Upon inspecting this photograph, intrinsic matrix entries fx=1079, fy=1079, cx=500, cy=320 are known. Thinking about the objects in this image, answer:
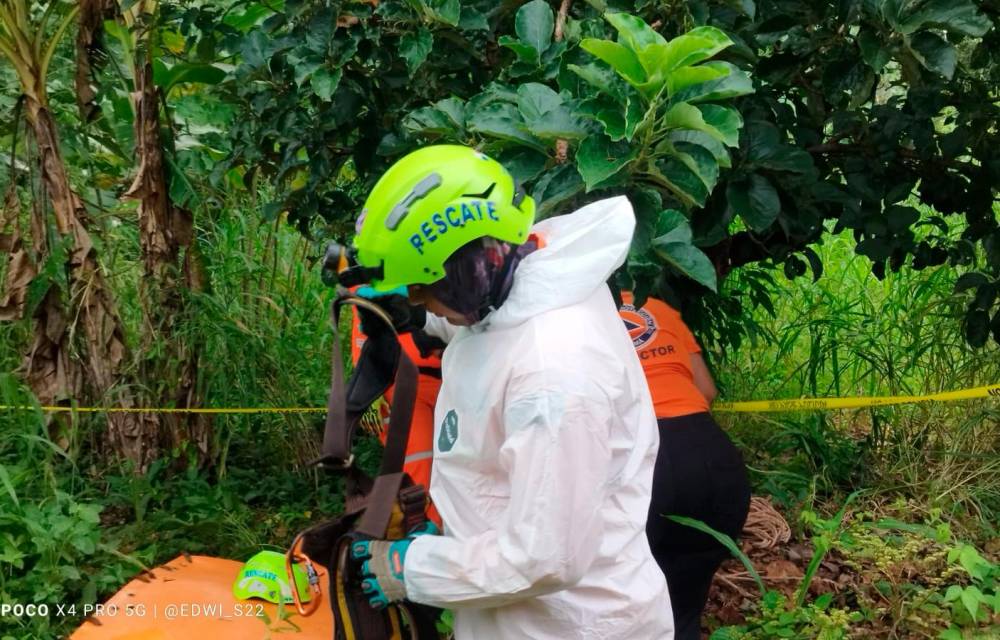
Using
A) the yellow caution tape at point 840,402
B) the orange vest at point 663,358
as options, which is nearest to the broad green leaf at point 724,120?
the orange vest at point 663,358

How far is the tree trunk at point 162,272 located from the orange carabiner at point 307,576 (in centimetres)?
124

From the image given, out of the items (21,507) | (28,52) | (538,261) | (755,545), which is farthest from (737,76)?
(28,52)

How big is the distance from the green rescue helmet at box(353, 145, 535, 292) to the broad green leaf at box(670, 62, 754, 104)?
37 centimetres

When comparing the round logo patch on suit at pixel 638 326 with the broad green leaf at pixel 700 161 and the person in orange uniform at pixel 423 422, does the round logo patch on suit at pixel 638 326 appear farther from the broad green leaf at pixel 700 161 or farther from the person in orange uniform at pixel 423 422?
the broad green leaf at pixel 700 161

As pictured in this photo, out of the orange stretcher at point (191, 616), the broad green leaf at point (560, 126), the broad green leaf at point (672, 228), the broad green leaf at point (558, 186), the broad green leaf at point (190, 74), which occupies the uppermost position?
the broad green leaf at point (190, 74)

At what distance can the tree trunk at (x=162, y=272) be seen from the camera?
4.00 meters

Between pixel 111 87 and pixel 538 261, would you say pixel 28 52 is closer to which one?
pixel 111 87

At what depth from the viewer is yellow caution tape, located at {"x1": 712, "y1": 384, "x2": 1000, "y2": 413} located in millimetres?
3984

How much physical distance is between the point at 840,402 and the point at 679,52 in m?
2.55

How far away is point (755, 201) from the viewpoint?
2670mm

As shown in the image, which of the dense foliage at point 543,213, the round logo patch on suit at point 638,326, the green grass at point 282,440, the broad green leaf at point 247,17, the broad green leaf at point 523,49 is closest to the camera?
the dense foliage at point 543,213

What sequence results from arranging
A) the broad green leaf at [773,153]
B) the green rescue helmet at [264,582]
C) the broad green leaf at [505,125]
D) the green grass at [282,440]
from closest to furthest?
the broad green leaf at [505,125] < the broad green leaf at [773,153] < the green rescue helmet at [264,582] < the green grass at [282,440]

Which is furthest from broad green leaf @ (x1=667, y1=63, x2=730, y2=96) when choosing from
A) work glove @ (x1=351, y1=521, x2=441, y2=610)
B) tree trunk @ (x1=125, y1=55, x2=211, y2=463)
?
tree trunk @ (x1=125, y1=55, x2=211, y2=463)

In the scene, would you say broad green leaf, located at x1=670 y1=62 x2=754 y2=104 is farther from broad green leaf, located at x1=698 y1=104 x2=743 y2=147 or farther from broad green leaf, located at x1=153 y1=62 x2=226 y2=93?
broad green leaf, located at x1=153 y1=62 x2=226 y2=93
